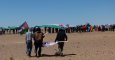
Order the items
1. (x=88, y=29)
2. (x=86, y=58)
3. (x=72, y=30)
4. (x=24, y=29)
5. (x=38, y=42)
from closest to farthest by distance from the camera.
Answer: (x=86, y=58) → (x=38, y=42) → (x=24, y=29) → (x=88, y=29) → (x=72, y=30)

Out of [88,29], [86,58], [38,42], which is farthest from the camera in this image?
[88,29]

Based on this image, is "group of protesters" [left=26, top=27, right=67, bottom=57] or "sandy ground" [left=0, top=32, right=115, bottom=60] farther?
"group of protesters" [left=26, top=27, right=67, bottom=57]

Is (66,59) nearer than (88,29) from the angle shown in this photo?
Yes

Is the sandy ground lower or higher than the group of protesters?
lower

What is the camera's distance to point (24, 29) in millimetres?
23188

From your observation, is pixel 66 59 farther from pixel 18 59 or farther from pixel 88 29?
pixel 88 29

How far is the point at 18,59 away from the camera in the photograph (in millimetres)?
18891

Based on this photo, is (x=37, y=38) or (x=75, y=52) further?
(x=75, y=52)

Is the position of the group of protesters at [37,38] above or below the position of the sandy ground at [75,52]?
above

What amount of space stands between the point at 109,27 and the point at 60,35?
131ft

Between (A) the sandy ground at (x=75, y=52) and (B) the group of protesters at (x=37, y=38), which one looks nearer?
(A) the sandy ground at (x=75, y=52)

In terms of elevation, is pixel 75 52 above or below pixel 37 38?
below

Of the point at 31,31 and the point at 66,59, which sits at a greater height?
the point at 31,31

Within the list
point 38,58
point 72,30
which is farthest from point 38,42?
point 72,30
